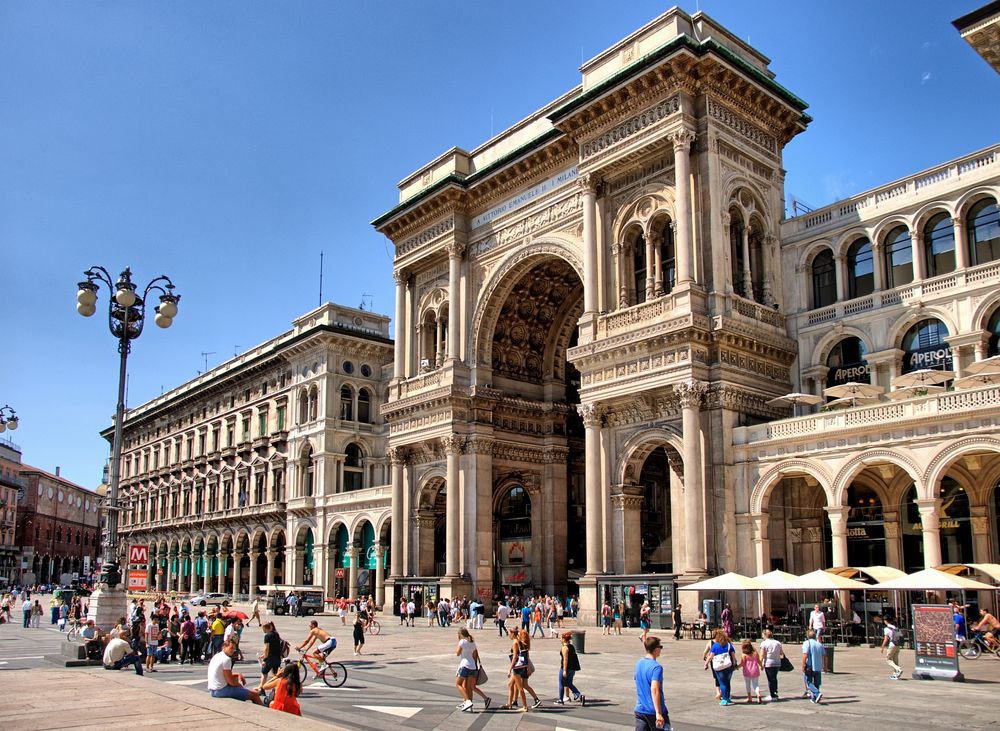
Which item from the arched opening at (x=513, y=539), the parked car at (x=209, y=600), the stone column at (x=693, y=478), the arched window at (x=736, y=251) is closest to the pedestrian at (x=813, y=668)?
the stone column at (x=693, y=478)

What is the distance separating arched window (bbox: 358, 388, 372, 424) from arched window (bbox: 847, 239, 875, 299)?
4170 cm

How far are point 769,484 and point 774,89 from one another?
16.8 m

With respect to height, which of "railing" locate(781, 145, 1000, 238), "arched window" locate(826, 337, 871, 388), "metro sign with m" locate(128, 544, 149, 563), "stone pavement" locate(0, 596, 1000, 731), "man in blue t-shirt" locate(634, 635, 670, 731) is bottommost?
"stone pavement" locate(0, 596, 1000, 731)

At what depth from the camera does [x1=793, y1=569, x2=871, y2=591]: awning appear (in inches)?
1127

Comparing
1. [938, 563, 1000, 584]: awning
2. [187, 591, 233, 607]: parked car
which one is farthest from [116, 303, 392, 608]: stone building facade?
[938, 563, 1000, 584]: awning

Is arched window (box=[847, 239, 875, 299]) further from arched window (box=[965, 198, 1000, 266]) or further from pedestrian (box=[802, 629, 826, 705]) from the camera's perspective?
pedestrian (box=[802, 629, 826, 705])

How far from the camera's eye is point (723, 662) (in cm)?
1789

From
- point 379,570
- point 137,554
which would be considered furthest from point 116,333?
point 379,570

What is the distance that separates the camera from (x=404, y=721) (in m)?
16.7

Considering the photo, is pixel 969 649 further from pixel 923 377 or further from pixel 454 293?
pixel 454 293

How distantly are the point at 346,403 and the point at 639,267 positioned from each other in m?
34.7

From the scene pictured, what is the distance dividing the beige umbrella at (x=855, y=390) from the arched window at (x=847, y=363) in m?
2.06

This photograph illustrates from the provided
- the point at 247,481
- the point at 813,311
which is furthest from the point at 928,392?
the point at 247,481

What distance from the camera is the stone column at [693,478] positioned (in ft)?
117
